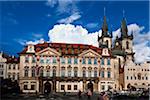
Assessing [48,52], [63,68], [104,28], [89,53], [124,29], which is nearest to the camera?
[48,52]

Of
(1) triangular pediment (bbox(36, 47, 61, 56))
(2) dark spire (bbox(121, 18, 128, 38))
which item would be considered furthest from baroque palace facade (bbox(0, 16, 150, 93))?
(2) dark spire (bbox(121, 18, 128, 38))

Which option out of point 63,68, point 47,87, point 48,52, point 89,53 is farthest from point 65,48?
point 47,87

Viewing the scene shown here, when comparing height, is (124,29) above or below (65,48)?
above

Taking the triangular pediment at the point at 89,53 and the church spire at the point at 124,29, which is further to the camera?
the church spire at the point at 124,29

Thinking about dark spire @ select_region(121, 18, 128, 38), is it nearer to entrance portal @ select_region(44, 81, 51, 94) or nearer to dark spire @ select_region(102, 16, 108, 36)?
dark spire @ select_region(102, 16, 108, 36)

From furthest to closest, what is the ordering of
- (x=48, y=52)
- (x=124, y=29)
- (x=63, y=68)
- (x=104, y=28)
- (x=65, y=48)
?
1. (x=124, y=29)
2. (x=104, y=28)
3. (x=65, y=48)
4. (x=63, y=68)
5. (x=48, y=52)

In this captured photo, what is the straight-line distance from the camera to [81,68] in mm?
65438

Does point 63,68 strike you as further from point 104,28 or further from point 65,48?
point 104,28

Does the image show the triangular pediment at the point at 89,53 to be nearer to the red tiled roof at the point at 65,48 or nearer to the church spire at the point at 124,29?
the red tiled roof at the point at 65,48

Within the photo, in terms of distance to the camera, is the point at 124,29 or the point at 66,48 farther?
the point at 124,29

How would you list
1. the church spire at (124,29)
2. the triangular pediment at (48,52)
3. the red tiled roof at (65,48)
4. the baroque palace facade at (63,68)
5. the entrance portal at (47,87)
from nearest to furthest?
1. the baroque palace facade at (63,68)
2. the triangular pediment at (48,52)
3. the entrance portal at (47,87)
4. the red tiled roof at (65,48)
5. the church spire at (124,29)

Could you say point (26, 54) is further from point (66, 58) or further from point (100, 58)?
point (100, 58)

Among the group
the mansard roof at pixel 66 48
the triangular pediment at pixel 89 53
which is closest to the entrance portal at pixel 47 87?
the mansard roof at pixel 66 48

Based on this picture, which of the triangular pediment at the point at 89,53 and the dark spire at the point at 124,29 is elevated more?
the dark spire at the point at 124,29
